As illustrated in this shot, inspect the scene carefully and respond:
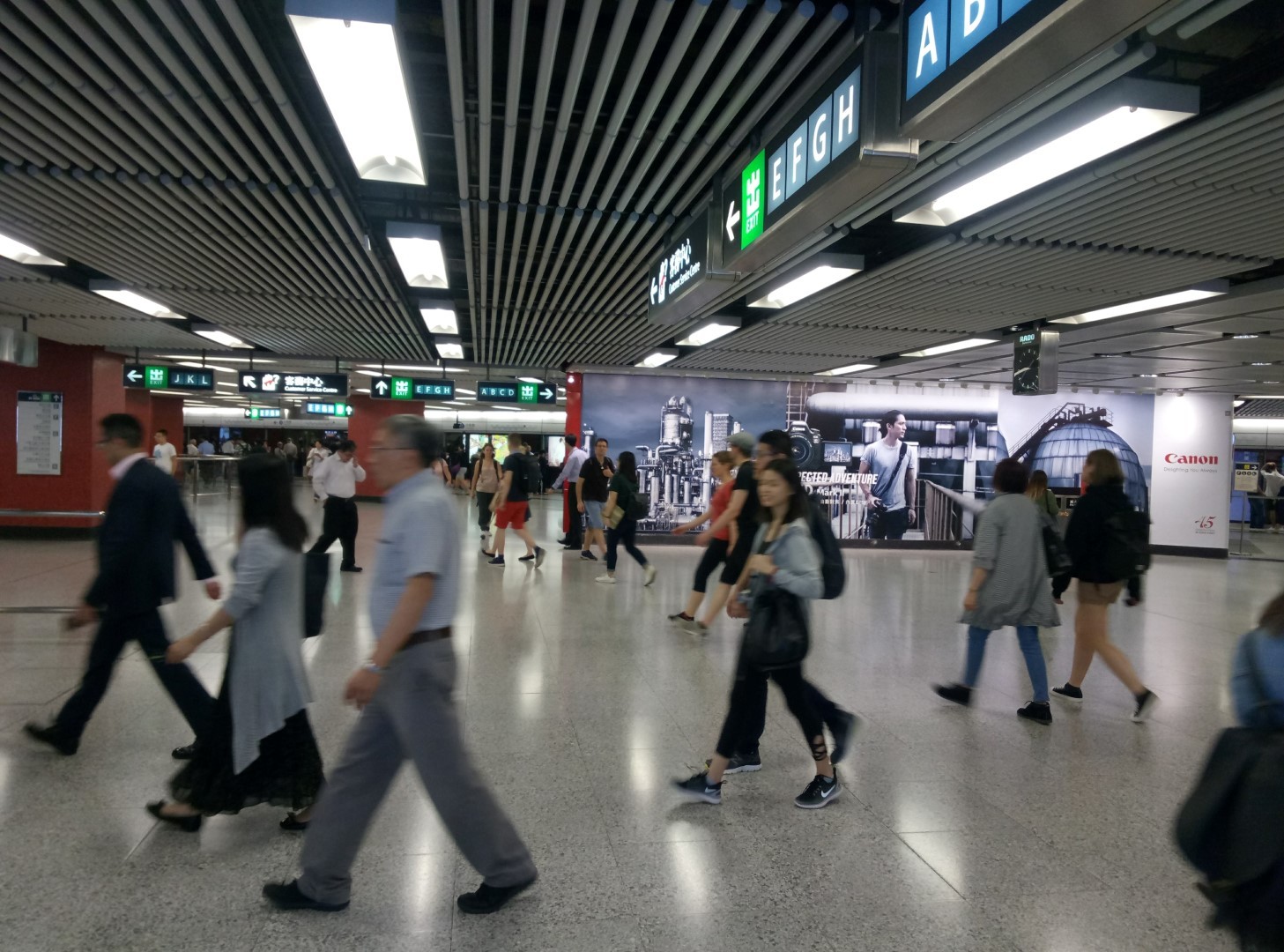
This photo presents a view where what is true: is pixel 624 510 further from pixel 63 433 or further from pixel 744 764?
pixel 63 433

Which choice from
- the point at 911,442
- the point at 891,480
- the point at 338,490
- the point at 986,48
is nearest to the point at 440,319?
the point at 338,490

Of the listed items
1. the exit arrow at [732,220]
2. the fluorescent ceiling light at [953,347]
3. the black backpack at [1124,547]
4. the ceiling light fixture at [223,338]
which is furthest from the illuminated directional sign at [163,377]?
the black backpack at [1124,547]

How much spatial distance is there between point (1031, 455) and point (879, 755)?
13770mm

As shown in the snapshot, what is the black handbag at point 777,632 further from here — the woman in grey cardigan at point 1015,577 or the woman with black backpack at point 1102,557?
the woman with black backpack at point 1102,557

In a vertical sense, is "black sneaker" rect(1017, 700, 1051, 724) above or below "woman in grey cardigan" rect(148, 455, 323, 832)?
below

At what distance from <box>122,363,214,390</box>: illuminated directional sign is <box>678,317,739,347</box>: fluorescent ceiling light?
8364mm

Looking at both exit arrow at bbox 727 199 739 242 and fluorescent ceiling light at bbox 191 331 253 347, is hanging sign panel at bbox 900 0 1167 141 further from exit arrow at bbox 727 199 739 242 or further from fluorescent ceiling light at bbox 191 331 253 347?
fluorescent ceiling light at bbox 191 331 253 347

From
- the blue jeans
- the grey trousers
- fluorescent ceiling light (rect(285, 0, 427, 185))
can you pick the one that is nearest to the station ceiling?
fluorescent ceiling light (rect(285, 0, 427, 185))

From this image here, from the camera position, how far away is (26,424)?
13406 mm

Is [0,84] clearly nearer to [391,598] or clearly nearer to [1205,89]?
[391,598]

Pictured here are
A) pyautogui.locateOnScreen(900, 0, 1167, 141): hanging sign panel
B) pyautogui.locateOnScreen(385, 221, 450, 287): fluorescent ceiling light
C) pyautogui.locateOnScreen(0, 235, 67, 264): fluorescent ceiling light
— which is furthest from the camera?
pyautogui.locateOnScreen(0, 235, 67, 264): fluorescent ceiling light

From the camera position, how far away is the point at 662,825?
137 inches

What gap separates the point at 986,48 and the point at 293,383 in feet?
44.3

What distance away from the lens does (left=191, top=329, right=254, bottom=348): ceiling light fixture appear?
11789 millimetres
